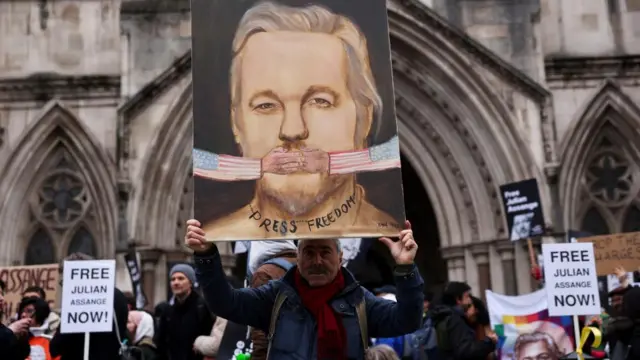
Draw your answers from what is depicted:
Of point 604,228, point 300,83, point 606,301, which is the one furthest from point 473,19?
point 300,83

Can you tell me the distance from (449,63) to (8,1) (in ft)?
27.0

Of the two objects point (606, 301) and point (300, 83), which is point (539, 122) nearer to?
point (606, 301)

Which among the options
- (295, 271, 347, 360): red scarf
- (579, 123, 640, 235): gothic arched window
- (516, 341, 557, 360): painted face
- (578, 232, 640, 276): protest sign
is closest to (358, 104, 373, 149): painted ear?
(295, 271, 347, 360): red scarf

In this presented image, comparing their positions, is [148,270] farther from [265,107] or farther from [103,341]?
[265,107]

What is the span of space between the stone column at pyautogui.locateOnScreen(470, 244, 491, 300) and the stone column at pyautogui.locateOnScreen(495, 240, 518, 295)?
31cm

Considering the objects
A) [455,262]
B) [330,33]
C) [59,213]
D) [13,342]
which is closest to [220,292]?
[330,33]

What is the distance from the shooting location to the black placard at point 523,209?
1009 centimetres

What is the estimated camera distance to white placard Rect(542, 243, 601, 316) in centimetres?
665

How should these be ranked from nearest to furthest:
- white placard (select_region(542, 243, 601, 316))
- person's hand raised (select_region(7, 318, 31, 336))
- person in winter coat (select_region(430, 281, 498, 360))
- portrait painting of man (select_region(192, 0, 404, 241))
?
portrait painting of man (select_region(192, 0, 404, 241)) → person's hand raised (select_region(7, 318, 31, 336)) → person in winter coat (select_region(430, 281, 498, 360)) → white placard (select_region(542, 243, 601, 316))

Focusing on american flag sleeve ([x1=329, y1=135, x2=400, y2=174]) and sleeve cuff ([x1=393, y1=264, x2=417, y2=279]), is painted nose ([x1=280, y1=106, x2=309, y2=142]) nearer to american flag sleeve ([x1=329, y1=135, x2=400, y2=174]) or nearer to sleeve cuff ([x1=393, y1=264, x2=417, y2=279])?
american flag sleeve ([x1=329, y1=135, x2=400, y2=174])

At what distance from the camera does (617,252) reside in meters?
9.23

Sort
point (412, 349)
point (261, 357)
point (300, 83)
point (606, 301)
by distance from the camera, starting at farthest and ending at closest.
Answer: point (606, 301) < point (412, 349) < point (261, 357) < point (300, 83)

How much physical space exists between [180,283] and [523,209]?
18.8 feet

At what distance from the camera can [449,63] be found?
41.0ft
